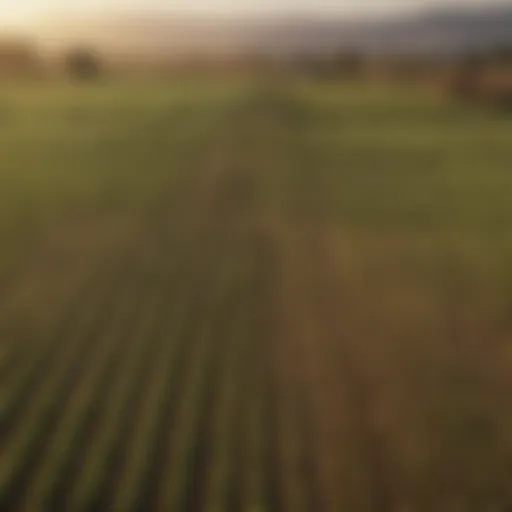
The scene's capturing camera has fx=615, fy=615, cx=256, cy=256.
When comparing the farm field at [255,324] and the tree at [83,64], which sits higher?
the tree at [83,64]

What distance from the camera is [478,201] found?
547cm

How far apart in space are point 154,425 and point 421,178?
14.0ft

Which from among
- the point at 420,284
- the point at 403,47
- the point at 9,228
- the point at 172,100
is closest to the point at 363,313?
the point at 420,284

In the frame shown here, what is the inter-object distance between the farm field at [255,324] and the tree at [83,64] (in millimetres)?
980

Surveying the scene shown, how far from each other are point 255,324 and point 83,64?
5.14m

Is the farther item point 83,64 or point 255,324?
point 83,64

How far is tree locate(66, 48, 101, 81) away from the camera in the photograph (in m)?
7.13

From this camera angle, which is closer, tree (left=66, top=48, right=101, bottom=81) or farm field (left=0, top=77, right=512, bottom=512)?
farm field (left=0, top=77, right=512, bottom=512)

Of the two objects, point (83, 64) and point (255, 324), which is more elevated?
point (83, 64)

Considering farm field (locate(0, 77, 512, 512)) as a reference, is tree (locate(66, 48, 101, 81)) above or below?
above

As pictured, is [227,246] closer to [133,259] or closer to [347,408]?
[133,259]

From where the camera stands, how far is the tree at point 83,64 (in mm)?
7133

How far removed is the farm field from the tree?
0.98 meters

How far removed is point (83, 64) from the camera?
7465 mm
